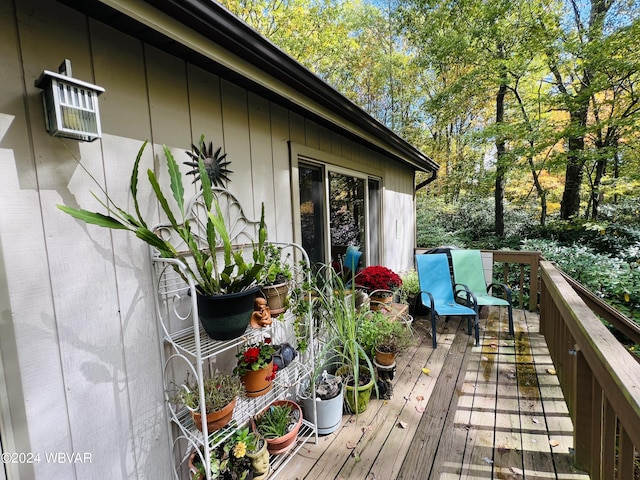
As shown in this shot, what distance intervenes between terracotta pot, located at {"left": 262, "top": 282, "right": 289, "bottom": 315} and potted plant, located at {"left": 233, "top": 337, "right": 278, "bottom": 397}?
0.23m

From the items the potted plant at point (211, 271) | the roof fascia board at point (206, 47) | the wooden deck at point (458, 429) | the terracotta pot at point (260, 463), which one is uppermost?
the roof fascia board at point (206, 47)

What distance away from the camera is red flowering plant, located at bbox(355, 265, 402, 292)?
324cm

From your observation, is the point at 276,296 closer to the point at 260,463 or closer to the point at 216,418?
the point at 216,418

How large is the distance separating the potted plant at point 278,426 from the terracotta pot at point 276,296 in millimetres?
722

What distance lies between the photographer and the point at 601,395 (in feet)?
4.44

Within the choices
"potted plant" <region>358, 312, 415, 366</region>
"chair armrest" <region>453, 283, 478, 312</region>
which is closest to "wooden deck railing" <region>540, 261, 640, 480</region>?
"chair armrest" <region>453, 283, 478, 312</region>

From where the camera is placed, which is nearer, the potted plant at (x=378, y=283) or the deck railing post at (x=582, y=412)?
the deck railing post at (x=582, y=412)

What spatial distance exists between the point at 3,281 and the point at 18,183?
0.35m

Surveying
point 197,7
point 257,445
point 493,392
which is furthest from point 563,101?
point 257,445

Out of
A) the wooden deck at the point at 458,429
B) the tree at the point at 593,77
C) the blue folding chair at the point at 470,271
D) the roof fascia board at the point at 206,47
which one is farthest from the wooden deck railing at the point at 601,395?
the tree at the point at 593,77

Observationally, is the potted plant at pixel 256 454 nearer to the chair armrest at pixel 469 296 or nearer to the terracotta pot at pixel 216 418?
the terracotta pot at pixel 216 418

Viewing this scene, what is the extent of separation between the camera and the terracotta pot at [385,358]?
8.03 feet

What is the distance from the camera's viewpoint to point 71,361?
1.13 meters

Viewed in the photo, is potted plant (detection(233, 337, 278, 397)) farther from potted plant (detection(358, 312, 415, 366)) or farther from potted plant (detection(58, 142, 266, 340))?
potted plant (detection(358, 312, 415, 366))
